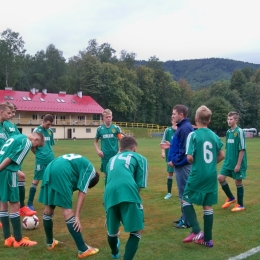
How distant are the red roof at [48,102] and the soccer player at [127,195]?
54.7 meters

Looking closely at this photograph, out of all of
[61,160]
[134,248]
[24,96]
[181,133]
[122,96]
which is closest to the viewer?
[134,248]

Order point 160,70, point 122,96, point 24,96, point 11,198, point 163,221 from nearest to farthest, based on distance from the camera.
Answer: point 11,198 < point 163,221 < point 24,96 < point 122,96 < point 160,70

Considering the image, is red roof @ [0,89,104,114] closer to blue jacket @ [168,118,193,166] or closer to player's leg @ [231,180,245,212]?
player's leg @ [231,180,245,212]

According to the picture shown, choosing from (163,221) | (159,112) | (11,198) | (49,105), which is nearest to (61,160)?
(11,198)

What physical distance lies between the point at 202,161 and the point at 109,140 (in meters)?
3.93

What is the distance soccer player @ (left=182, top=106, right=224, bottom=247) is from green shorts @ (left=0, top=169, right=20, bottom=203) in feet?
9.23

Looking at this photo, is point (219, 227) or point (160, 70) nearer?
point (219, 227)

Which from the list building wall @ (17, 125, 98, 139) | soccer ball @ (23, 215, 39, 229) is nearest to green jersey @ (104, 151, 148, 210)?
soccer ball @ (23, 215, 39, 229)

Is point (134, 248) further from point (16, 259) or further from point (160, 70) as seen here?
point (160, 70)

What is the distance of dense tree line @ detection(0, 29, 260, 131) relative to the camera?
7119 cm

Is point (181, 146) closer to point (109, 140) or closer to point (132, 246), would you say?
point (132, 246)

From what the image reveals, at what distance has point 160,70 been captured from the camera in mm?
87750

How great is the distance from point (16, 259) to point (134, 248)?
6.52 feet

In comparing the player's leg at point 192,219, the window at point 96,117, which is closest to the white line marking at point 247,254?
the player's leg at point 192,219
